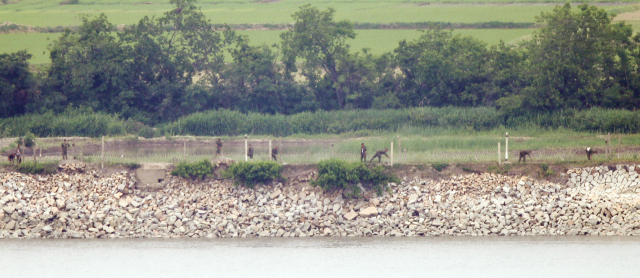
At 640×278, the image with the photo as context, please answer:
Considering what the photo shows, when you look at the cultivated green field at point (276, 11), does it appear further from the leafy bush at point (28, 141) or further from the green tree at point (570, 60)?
the leafy bush at point (28, 141)

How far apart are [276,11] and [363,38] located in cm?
1168

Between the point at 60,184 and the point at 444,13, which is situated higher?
the point at 444,13

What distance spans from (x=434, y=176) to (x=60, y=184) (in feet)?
55.8

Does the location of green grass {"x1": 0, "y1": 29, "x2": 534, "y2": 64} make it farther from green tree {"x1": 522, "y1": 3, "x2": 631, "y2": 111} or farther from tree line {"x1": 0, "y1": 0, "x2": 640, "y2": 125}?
green tree {"x1": 522, "y1": 3, "x2": 631, "y2": 111}

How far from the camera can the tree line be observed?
5209 centimetres

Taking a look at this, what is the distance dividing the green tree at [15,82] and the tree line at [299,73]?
73mm

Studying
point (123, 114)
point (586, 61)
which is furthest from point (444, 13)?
point (123, 114)

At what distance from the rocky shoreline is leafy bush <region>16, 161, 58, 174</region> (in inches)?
36.8

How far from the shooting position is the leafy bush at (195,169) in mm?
38188

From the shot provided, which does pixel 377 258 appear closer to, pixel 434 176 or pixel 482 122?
pixel 434 176

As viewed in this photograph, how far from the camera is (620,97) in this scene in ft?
170

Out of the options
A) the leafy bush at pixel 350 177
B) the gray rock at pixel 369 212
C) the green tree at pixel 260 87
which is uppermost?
the green tree at pixel 260 87

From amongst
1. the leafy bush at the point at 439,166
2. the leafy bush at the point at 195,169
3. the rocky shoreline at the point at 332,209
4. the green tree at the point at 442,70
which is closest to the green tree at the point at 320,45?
the green tree at the point at 442,70

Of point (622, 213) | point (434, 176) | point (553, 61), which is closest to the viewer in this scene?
point (622, 213)
